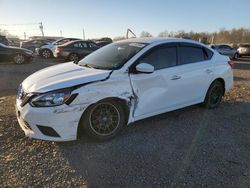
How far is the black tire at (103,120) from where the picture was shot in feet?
13.8

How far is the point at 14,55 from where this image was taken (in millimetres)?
15414

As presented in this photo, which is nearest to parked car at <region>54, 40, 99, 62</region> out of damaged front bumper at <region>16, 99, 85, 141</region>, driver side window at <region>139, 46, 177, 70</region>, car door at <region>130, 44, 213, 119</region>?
car door at <region>130, 44, 213, 119</region>

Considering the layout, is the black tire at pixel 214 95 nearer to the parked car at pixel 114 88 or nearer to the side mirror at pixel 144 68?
the parked car at pixel 114 88

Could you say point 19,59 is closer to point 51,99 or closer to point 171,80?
point 171,80

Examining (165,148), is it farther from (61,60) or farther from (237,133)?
(61,60)

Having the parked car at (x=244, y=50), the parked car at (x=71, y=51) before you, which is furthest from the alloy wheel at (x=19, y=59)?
the parked car at (x=244, y=50)

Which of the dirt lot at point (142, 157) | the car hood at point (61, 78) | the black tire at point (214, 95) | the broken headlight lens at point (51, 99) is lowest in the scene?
the dirt lot at point (142, 157)

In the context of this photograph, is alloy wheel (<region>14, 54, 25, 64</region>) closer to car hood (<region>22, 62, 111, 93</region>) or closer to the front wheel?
car hood (<region>22, 62, 111, 93</region>)

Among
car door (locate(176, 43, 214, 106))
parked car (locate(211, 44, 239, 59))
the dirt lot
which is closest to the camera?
the dirt lot

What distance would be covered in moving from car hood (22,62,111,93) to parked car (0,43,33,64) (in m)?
11.5

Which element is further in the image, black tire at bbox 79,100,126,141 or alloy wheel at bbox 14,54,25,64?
alloy wheel at bbox 14,54,25,64

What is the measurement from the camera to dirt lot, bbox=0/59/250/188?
3369 mm

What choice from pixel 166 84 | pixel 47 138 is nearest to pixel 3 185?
pixel 47 138

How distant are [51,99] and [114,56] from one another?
159 centimetres
